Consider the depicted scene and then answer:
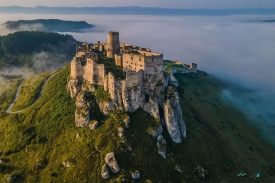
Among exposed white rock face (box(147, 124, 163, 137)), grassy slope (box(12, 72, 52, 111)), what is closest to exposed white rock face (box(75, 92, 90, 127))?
exposed white rock face (box(147, 124, 163, 137))

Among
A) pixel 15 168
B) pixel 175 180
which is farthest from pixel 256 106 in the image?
pixel 15 168

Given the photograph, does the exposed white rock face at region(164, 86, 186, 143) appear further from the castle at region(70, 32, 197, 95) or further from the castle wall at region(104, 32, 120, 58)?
the castle wall at region(104, 32, 120, 58)

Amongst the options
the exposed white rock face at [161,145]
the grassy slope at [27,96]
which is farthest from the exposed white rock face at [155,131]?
the grassy slope at [27,96]

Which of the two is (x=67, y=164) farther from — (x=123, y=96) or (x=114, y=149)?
(x=123, y=96)

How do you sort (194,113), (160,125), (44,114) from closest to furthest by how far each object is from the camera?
1. (160,125)
2. (44,114)
3. (194,113)

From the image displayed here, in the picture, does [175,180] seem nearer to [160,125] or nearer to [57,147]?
[160,125]

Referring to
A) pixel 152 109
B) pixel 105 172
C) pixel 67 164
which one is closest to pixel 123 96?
pixel 152 109
